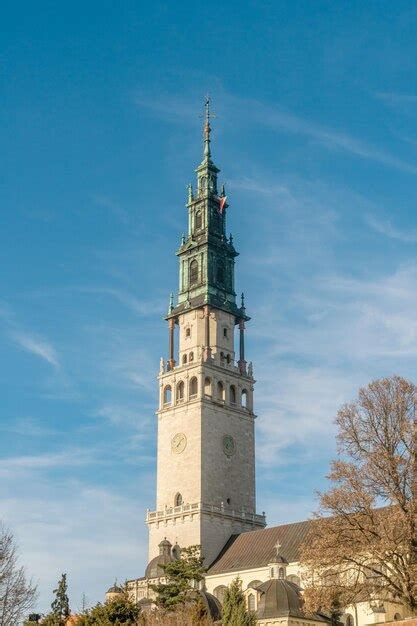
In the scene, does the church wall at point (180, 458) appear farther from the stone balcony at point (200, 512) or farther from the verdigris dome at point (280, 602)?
the verdigris dome at point (280, 602)

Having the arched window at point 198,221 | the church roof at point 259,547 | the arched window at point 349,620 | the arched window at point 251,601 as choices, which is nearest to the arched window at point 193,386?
the church roof at point 259,547

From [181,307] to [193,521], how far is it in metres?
22.6

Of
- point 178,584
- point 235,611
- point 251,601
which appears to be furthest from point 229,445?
point 235,611

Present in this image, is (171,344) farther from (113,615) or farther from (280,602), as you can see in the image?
(113,615)

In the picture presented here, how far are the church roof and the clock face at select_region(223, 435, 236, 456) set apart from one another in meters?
8.05

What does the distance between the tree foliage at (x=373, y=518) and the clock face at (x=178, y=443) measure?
4202 cm

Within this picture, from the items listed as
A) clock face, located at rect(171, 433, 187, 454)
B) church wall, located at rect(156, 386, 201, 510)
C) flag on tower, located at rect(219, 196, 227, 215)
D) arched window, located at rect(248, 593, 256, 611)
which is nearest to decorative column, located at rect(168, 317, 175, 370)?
church wall, located at rect(156, 386, 201, 510)

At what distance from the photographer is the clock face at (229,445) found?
91.9 meters

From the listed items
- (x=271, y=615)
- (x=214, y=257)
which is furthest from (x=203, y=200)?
(x=271, y=615)

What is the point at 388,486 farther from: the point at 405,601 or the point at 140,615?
the point at 140,615

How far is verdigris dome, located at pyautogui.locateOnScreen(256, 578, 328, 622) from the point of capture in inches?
2534

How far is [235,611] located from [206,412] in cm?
4013

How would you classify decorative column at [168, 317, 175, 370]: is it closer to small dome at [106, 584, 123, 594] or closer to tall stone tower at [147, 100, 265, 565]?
tall stone tower at [147, 100, 265, 565]

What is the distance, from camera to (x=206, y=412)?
300 ft
